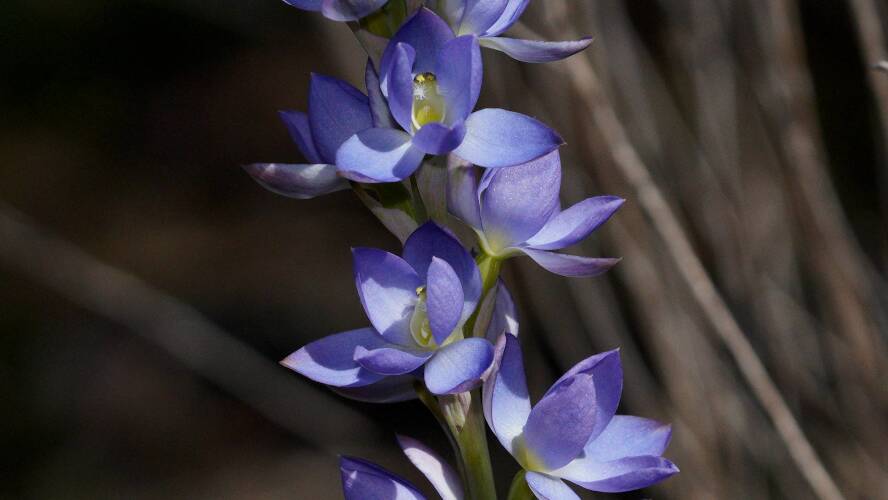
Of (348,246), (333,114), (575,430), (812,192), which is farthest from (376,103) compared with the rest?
(348,246)

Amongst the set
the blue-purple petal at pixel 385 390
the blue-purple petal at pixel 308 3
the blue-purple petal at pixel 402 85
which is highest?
the blue-purple petal at pixel 308 3

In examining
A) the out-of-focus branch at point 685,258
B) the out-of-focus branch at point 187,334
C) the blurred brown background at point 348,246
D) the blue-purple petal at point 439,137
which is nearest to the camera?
the blue-purple petal at point 439,137

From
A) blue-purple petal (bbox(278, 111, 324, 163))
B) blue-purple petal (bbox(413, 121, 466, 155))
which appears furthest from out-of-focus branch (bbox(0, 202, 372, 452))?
blue-purple petal (bbox(413, 121, 466, 155))

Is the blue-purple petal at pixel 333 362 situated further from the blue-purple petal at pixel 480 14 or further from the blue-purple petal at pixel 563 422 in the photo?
the blue-purple petal at pixel 480 14

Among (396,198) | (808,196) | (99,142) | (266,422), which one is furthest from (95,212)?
(396,198)

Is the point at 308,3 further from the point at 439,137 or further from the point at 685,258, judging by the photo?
the point at 685,258

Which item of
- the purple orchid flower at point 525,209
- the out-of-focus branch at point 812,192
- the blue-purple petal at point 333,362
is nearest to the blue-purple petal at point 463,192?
the purple orchid flower at point 525,209

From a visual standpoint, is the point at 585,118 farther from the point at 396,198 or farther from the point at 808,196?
the point at 396,198
